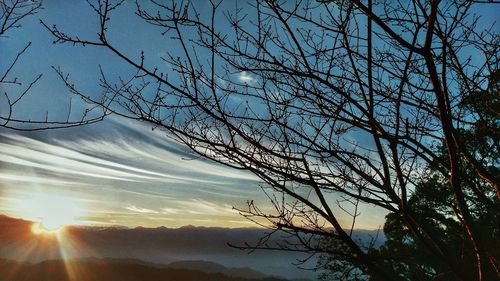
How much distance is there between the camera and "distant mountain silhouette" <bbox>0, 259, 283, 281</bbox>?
141750 millimetres

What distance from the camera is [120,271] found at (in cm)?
16288

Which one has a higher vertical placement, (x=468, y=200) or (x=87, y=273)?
(x=468, y=200)

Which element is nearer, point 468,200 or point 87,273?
point 468,200

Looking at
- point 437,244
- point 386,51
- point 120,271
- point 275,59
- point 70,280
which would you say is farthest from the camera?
point 120,271

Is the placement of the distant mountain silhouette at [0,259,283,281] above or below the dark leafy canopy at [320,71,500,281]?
below

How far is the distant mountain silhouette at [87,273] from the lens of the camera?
5581 inches

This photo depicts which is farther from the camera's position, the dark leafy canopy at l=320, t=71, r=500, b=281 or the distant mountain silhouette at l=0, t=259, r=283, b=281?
the distant mountain silhouette at l=0, t=259, r=283, b=281

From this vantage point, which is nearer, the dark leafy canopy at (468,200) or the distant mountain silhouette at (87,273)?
the dark leafy canopy at (468,200)

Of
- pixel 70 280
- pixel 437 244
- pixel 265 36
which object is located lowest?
pixel 70 280

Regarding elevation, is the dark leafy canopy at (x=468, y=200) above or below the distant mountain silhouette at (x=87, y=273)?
above

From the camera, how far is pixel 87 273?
156 meters

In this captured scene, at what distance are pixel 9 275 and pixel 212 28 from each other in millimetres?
161488

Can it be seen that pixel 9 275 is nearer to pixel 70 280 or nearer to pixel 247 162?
pixel 70 280

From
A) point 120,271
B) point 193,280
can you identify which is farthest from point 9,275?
point 193,280
